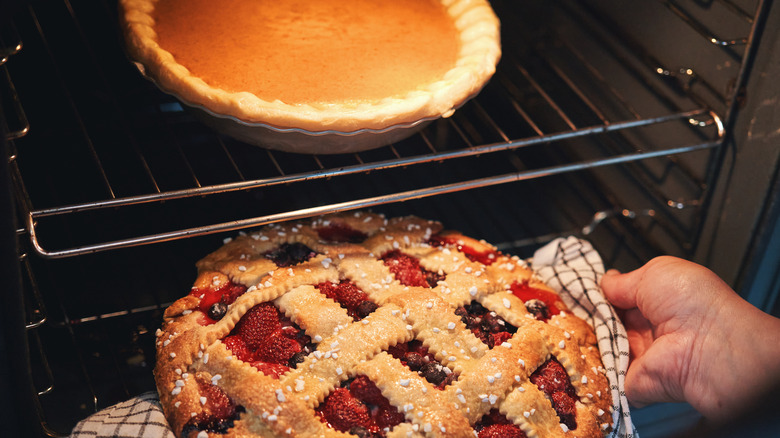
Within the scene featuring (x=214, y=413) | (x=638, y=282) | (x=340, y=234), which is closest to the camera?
(x=214, y=413)

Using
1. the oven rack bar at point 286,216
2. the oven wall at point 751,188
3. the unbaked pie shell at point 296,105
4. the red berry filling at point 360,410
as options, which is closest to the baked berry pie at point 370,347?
the red berry filling at point 360,410

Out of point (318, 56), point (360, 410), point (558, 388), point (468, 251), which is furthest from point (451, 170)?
point (360, 410)

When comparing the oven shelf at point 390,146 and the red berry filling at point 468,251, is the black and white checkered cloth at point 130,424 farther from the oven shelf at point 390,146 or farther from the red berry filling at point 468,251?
the red berry filling at point 468,251

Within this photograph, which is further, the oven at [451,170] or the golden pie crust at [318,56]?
the oven at [451,170]

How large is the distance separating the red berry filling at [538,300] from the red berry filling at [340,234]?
1.09 feet

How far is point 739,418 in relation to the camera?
41 cm

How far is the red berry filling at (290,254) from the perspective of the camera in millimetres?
1254

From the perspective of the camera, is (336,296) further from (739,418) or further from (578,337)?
(739,418)

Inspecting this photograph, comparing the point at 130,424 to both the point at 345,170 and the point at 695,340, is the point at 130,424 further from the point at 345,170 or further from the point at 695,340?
the point at 695,340

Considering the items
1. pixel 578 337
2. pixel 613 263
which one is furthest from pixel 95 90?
pixel 613 263

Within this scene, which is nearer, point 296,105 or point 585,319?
point 296,105

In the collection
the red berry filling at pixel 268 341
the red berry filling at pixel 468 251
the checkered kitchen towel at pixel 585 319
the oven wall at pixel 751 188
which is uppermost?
the oven wall at pixel 751 188

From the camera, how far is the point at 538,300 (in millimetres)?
1273

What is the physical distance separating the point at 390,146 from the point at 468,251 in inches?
12.8
